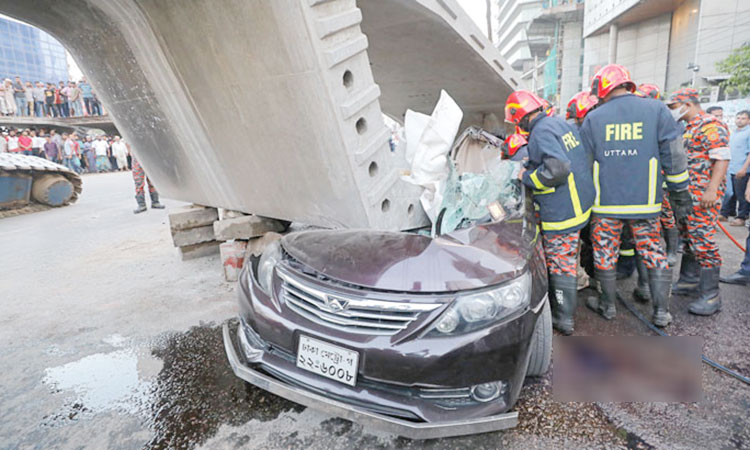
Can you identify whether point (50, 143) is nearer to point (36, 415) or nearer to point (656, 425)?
point (36, 415)

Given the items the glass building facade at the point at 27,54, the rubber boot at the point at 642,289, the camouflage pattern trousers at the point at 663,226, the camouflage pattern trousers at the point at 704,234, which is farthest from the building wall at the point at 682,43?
the glass building facade at the point at 27,54

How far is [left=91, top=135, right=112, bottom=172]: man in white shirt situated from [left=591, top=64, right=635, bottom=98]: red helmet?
24.4m

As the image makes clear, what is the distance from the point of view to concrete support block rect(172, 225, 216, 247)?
4887 mm

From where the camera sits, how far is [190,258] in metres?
5.21

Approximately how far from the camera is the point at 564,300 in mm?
3014

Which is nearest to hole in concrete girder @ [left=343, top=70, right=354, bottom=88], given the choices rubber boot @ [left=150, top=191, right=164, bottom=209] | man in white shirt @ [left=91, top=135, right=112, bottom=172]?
rubber boot @ [left=150, top=191, right=164, bottom=209]

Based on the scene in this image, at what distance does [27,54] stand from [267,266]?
54.6 meters

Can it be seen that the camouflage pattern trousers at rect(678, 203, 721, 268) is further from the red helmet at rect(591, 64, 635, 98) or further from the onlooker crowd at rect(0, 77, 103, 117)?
the onlooker crowd at rect(0, 77, 103, 117)

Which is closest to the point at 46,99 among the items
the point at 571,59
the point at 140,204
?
the point at 140,204

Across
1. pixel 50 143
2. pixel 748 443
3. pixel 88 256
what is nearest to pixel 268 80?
pixel 748 443

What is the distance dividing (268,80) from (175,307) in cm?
224

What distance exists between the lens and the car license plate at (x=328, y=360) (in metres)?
1.75

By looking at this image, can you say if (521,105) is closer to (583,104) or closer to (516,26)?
(583,104)

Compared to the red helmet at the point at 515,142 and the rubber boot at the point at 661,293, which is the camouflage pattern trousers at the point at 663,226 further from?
the red helmet at the point at 515,142
